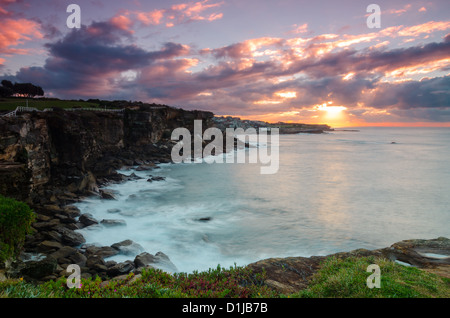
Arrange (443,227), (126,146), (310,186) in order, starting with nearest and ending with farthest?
(443,227)
(310,186)
(126,146)

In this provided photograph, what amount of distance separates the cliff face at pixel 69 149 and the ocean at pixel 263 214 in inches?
149

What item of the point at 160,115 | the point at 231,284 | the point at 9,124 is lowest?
the point at 231,284

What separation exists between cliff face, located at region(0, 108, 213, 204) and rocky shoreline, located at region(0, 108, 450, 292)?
65 mm

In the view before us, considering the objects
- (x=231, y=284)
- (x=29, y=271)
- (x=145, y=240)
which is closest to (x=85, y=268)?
(x=29, y=271)

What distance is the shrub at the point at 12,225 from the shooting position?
8977mm

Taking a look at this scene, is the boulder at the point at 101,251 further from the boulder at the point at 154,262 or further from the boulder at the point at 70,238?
the boulder at the point at 154,262

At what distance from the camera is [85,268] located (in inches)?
411

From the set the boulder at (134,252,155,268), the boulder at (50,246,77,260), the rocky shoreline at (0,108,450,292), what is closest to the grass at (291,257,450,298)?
the rocky shoreline at (0,108,450,292)

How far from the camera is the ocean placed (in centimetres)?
1519

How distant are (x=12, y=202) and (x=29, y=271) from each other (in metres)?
2.91

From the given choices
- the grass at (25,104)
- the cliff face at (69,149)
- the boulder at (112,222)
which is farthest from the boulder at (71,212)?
the grass at (25,104)
